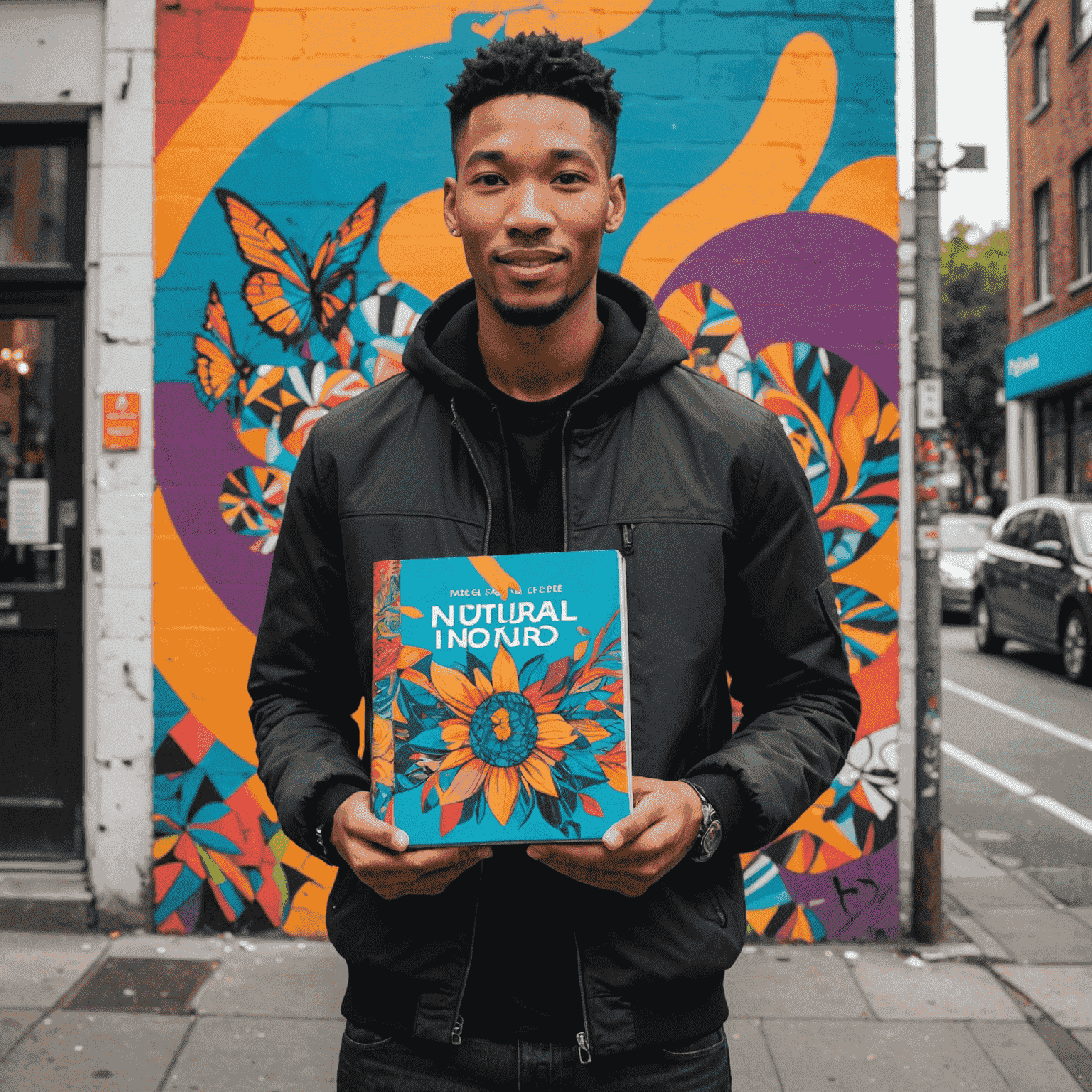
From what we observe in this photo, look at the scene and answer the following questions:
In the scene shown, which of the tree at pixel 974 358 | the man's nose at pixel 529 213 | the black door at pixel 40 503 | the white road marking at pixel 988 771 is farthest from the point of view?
the tree at pixel 974 358

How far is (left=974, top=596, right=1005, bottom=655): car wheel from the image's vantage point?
42.8ft

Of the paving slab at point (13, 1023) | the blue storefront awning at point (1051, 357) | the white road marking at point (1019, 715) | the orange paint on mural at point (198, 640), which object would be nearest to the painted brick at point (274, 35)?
the orange paint on mural at point (198, 640)

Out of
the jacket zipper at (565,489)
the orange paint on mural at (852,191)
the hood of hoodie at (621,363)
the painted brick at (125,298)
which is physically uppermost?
the orange paint on mural at (852,191)

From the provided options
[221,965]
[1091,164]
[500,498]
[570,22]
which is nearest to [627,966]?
[500,498]

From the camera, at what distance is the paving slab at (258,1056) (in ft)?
11.3

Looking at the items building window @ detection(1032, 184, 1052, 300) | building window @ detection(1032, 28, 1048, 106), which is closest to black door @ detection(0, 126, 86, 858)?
building window @ detection(1032, 184, 1052, 300)

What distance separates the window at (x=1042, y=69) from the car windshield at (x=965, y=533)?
8957 millimetres

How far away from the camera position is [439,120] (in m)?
4.45

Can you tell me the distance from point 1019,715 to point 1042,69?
1745cm

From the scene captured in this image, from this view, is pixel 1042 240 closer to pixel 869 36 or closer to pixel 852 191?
pixel 869 36

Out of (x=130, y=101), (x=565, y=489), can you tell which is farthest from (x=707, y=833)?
(x=130, y=101)

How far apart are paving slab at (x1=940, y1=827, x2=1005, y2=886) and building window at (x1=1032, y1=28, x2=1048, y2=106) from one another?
19823 millimetres

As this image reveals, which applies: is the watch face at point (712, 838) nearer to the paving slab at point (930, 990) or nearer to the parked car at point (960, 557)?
the paving slab at point (930, 990)

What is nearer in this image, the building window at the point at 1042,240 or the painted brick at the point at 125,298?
the painted brick at the point at 125,298
